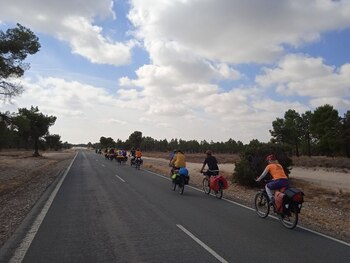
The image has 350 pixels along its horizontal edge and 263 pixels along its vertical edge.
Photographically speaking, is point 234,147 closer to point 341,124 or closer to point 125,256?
point 341,124

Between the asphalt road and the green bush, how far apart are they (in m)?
9.10

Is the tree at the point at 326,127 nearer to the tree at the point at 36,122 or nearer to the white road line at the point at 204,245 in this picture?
the tree at the point at 36,122

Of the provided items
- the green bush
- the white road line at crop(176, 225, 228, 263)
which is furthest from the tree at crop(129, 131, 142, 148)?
the white road line at crop(176, 225, 228, 263)

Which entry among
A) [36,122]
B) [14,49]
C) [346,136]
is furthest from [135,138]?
[14,49]

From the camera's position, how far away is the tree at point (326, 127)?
7280cm

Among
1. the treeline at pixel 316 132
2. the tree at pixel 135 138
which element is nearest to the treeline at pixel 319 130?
the treeline at pixel 316 132

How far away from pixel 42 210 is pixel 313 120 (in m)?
73.6

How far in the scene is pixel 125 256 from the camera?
7.07 metres

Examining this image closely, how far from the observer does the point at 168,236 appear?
8656 millimetres

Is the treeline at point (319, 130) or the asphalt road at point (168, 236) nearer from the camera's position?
the asphalt road at point (168, 236)

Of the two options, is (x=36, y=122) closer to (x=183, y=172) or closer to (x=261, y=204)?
(x=183, y=172)

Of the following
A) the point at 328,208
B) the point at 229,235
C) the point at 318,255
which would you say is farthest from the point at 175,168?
the point at 318,255

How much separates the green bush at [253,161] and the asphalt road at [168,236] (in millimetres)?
9103

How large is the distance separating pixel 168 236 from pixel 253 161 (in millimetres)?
15069
